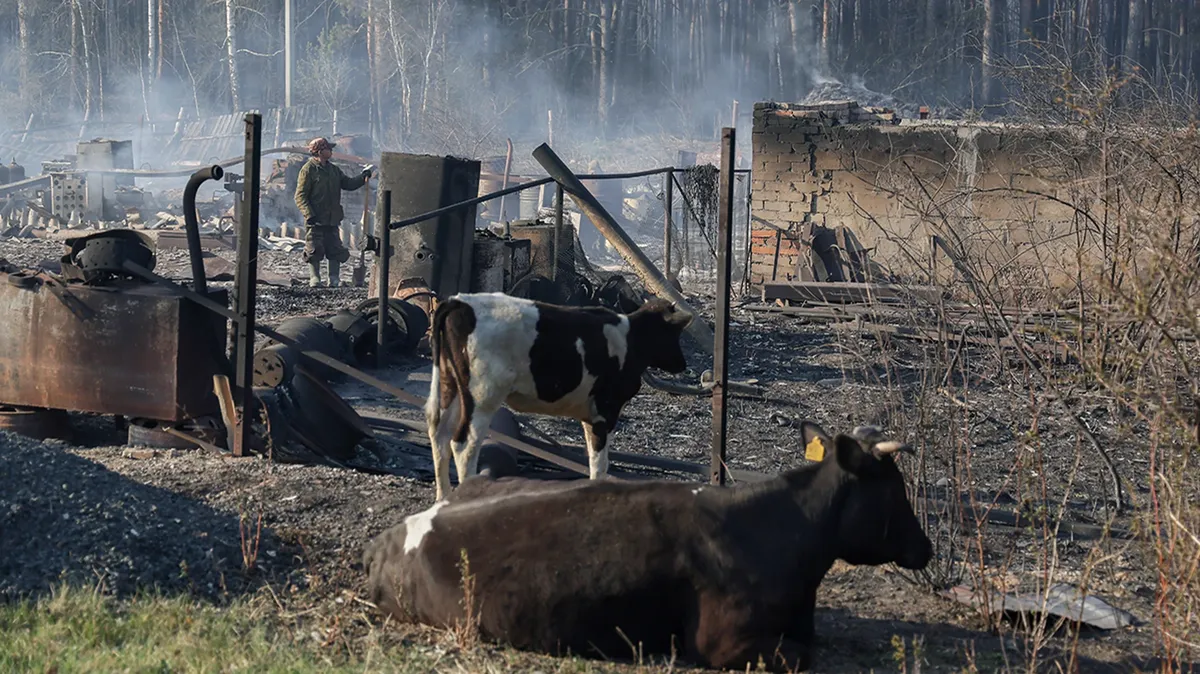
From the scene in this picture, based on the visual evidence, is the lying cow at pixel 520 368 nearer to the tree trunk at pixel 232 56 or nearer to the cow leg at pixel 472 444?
the cow leg at pixel 472 444

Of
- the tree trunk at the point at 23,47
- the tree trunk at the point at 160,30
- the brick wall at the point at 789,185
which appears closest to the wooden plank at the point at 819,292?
the brick wall at the point at 789,185

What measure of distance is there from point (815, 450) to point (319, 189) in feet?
41.7

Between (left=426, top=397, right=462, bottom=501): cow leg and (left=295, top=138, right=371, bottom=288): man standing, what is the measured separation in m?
9.74

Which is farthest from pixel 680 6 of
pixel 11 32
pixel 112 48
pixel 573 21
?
pixel 11 32

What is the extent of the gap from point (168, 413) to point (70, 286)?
1.03m

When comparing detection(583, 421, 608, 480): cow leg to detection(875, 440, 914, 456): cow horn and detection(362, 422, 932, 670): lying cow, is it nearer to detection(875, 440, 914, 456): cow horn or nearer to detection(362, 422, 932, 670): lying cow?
detection(362, 422, 932, 670): lying cow

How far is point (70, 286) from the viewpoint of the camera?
7.77 metres

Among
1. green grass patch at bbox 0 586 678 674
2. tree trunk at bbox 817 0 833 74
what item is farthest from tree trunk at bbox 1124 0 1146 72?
green grass patch at bbox 0 586 678 674

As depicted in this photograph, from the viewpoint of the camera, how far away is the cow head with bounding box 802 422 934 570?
4.94 metres

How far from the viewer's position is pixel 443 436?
23.4 feet

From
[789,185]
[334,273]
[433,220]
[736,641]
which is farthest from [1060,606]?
[334,273]

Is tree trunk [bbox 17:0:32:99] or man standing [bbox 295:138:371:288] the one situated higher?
tree trunk [bbox 17:0:32:99]

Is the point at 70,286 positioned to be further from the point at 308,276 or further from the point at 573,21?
the point at 573,21

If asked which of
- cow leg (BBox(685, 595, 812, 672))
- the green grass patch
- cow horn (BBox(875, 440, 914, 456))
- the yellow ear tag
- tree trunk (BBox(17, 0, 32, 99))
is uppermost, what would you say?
tree trunk (BBox(17, 0, 32, 99))
